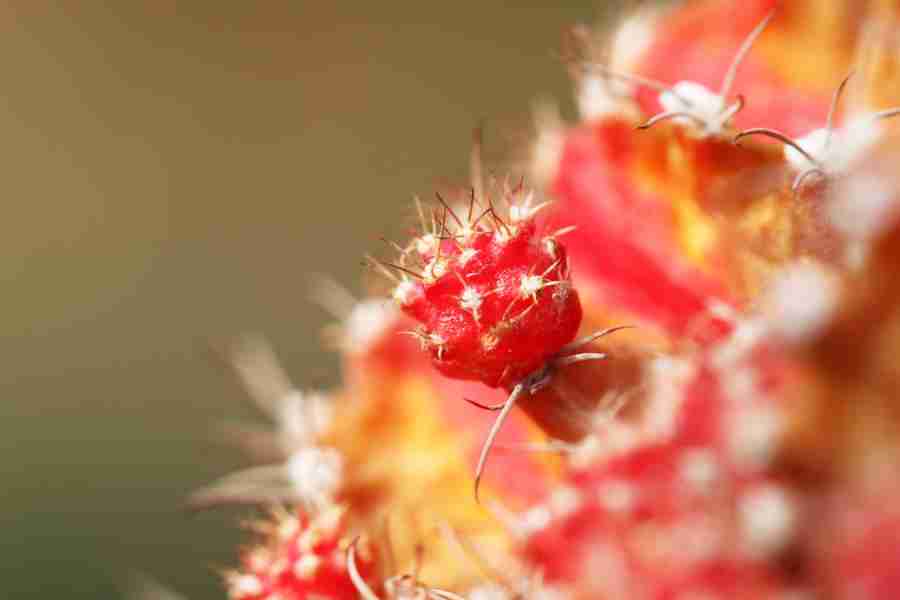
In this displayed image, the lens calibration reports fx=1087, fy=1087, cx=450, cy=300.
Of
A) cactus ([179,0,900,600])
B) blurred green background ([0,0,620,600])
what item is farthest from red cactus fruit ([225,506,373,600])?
blurred green background ([0,0,620,600])

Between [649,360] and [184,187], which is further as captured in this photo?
[184,187]

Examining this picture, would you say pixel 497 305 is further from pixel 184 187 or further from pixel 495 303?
pixel 184 187

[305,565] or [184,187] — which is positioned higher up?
[184,187]

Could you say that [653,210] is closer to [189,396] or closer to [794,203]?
[794,203]

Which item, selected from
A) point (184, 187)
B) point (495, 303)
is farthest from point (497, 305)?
point (184, 187)

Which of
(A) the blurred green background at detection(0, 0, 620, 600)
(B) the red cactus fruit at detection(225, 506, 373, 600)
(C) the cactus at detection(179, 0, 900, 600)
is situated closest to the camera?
(C) the cactus at detection(179, 0, 900, 600)

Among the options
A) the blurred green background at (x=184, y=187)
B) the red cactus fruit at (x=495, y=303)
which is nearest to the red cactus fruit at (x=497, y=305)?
the red cactus fruit at (x=495, y=303)

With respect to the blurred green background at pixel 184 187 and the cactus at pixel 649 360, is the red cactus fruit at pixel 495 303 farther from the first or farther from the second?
the blurred green background at pixel 184 187

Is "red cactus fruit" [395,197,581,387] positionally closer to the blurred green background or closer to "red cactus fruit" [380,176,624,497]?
"red cactus fruit" [380,176,624,497]
